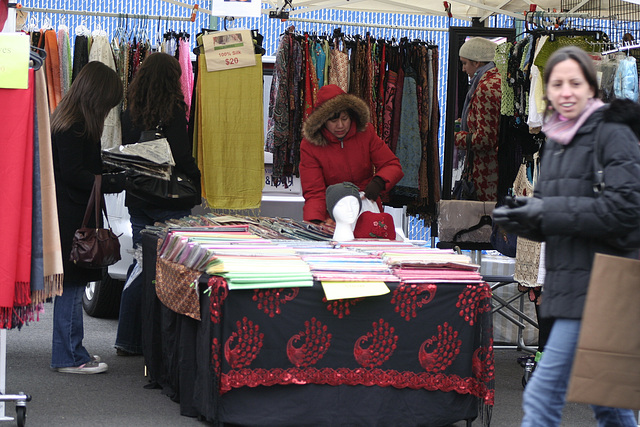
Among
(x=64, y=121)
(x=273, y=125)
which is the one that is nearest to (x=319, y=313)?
(x=64, y=121)

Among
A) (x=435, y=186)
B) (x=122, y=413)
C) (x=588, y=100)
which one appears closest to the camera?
(x=588, y=100)

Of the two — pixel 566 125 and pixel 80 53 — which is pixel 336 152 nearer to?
pixel 80 53

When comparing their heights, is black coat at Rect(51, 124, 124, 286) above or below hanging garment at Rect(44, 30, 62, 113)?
below

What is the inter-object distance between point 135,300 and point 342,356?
2.05m

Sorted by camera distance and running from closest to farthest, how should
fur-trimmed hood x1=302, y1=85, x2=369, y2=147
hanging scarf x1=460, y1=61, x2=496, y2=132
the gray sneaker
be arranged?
1. the gray sneaker
2. fur-trimmed hood x1=302, y1=85, x2=369, y2=147
3. hanging scarf x1=460, y1=61, x2=496, y2=132

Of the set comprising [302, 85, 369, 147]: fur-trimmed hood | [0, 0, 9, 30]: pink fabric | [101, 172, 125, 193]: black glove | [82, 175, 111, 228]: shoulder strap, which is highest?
[0, 0, 9, 30]: pink fabric

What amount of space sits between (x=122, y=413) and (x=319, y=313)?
3.96ft

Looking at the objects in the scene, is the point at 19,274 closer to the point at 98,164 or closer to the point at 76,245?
the point at 76,245

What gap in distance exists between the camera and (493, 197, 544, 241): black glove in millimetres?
2896

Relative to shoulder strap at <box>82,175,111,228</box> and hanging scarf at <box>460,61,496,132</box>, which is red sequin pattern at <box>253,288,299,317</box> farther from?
hanging scarf at <box>460,61,496,132</box>


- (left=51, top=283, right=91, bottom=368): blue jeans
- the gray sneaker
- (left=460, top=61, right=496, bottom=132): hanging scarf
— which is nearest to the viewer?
(left=51, top=283, right=91, bottom=368): blue jeans

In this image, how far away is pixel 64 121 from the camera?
510cm

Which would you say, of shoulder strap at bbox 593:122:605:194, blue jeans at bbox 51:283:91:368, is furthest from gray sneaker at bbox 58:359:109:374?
shoulder strap at bbox 593:122:605:194

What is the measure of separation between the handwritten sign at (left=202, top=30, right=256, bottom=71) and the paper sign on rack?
10.4 ft
